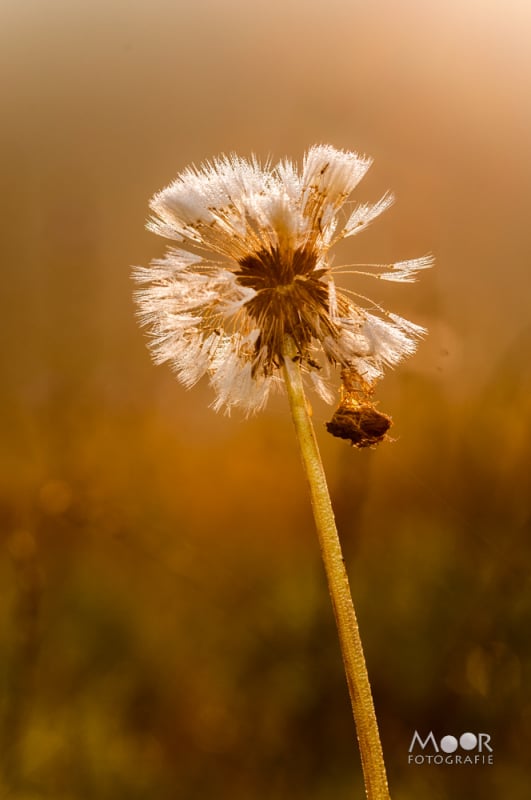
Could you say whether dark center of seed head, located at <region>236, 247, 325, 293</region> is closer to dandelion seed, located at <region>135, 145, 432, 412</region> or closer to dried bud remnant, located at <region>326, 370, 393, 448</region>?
dandelion seed, located at <region>135, 145, 432, 412</region>

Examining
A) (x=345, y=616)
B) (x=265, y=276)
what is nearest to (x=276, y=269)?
(x=265, y=276)

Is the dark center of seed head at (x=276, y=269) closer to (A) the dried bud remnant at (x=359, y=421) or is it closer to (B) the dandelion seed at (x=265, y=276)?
(B) the dandelion seed at (x=265, y=276)

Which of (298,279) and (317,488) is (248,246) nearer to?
(298,279)

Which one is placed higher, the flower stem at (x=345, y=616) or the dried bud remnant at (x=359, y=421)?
the dried bud remnant at (x=359, y=421)

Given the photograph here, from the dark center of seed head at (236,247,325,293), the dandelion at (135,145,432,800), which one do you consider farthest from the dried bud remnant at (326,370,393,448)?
→ the dark center of seed head at (236,247,325,293)

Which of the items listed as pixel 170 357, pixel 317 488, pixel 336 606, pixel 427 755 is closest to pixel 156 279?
pixel 170 357

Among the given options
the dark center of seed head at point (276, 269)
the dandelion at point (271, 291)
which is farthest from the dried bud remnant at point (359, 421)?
the dark center of seed head at point (276, 269)

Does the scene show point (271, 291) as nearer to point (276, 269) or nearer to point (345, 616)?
point (276, 269)
